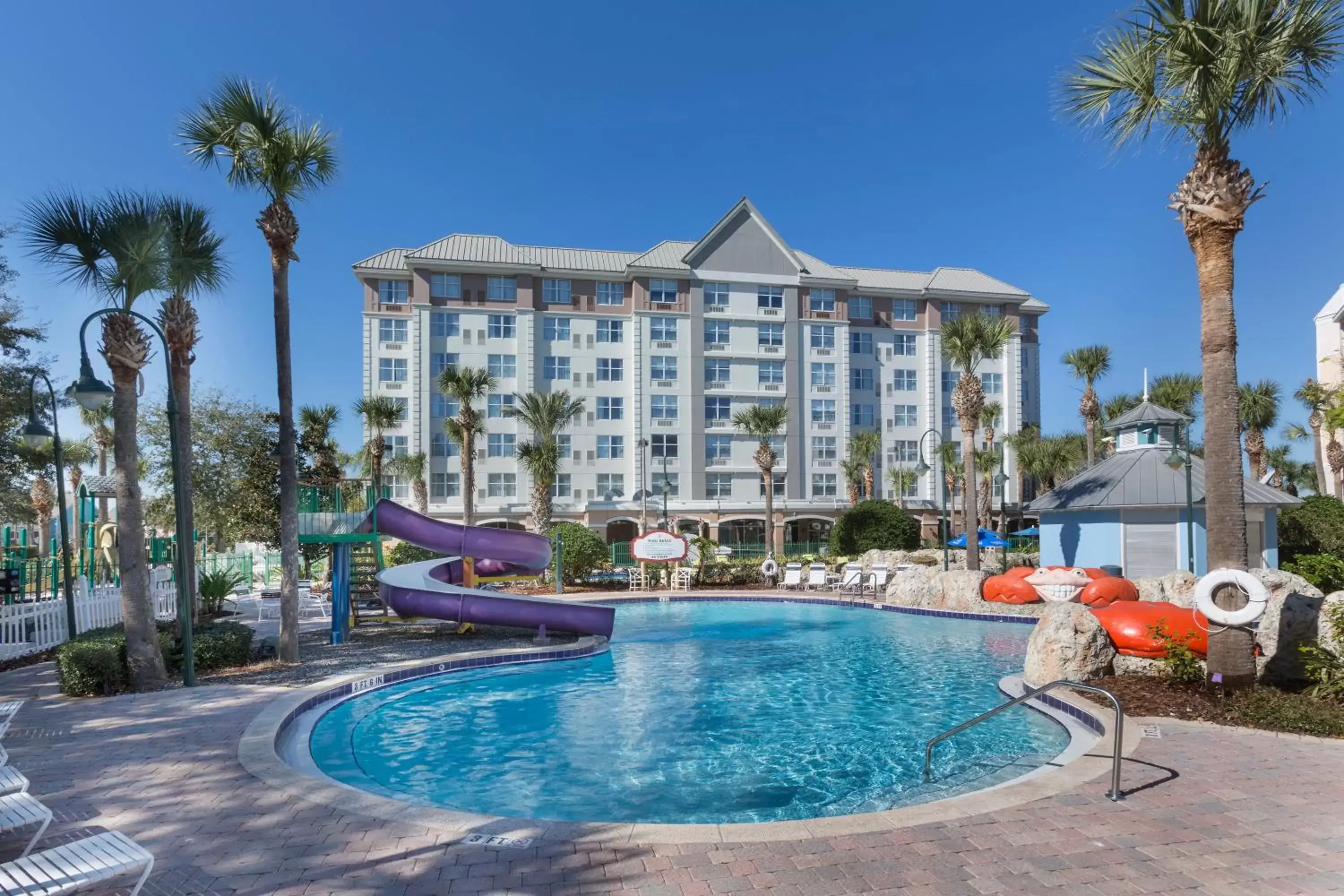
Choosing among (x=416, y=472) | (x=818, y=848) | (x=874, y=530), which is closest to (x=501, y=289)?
Answer: (x=416, y=472)

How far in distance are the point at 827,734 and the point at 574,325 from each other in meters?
39.9

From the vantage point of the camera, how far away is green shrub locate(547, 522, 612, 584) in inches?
1075

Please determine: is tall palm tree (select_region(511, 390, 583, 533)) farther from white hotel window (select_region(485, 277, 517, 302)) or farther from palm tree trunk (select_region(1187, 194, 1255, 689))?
palm tree trunk (select_region(1187, 194, 1255, 689))

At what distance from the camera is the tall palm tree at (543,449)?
97.2 ft

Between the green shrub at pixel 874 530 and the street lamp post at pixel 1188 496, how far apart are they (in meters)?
15.4

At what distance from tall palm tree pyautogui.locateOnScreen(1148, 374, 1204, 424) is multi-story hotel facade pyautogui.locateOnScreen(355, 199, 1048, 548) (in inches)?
480

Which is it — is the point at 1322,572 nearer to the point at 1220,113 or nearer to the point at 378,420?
the point at 1220,113

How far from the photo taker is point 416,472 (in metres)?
43.2

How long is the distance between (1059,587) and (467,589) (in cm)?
1401

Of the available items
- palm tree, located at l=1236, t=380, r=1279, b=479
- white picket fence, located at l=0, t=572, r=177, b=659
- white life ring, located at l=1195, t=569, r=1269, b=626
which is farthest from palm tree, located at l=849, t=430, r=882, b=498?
white life ring, located at l=1195, t=569, r=1269, b=626

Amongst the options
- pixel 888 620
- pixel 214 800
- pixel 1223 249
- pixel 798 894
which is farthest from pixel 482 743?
pixel 888 620

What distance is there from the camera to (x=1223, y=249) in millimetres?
9555

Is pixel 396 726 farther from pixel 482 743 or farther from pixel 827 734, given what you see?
pixel 827 734

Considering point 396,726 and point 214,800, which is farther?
point 396,726
